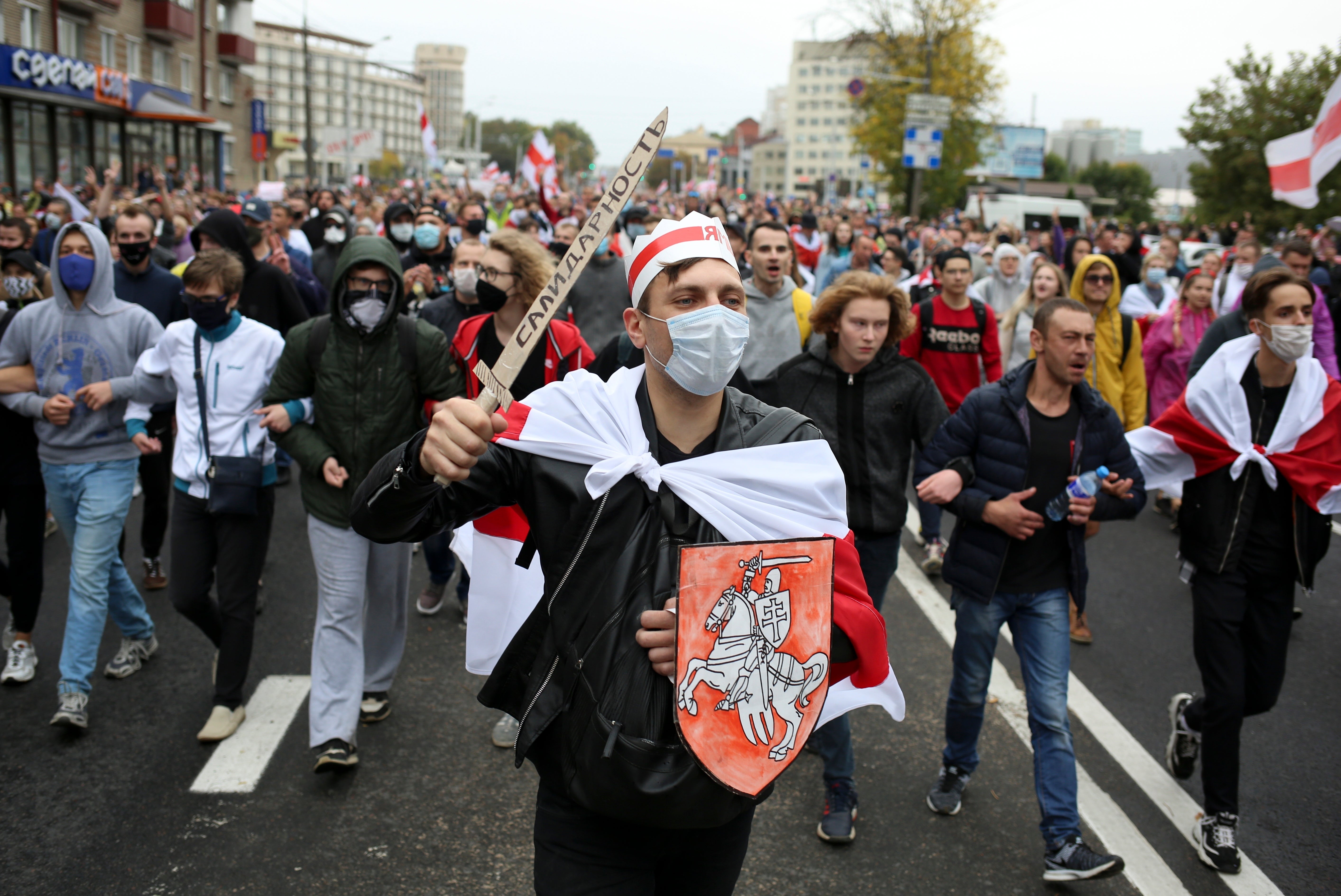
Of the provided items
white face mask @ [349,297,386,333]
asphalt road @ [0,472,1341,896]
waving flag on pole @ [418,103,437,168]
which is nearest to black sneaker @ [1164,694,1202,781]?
asphalt road @ [0,472,1341,896]

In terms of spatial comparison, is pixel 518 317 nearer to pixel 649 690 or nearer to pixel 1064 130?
pixel 649 690

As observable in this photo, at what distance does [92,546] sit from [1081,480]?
4.22 meters

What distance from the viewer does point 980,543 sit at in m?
4.03

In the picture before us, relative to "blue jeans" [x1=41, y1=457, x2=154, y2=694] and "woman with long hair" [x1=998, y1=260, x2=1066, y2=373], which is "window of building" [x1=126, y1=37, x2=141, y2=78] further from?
"blue jeans" [x1=41, y1=457, x2=154, y2=694]

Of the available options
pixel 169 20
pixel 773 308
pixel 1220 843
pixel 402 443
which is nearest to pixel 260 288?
pixel 773 308

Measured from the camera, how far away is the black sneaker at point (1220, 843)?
3797mm

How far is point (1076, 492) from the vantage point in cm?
389

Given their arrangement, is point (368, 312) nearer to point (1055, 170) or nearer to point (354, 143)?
point (354, 143)

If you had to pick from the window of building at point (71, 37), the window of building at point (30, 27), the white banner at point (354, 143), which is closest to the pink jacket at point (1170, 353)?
the white banner at point (354, 143)

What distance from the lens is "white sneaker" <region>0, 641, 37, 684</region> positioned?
16.4 ft

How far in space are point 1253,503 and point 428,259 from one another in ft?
26.0

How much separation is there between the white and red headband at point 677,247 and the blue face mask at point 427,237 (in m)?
7.47

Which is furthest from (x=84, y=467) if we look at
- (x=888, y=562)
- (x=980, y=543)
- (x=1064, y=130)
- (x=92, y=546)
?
(x=1064, y=130)

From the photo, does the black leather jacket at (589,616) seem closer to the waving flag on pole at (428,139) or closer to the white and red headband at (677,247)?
the white and red headband at (677,247)
